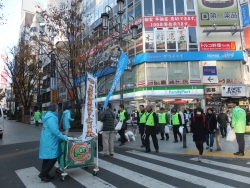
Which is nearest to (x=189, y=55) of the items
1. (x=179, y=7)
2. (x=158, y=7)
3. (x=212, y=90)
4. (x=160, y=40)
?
(x=160, y=40)

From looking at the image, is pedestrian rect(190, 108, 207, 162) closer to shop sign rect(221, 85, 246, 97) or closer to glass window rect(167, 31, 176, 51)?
shop sign rect(221, 85, 246, 97)

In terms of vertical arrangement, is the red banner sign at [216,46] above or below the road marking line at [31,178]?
above

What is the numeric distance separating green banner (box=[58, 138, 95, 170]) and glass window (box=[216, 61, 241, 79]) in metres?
24.3

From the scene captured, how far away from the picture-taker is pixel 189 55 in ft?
85.4

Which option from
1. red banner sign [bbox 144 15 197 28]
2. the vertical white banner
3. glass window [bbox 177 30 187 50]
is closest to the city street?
the vertical white banner

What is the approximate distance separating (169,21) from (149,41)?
3.49 metres

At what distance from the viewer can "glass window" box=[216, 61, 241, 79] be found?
26.3 m

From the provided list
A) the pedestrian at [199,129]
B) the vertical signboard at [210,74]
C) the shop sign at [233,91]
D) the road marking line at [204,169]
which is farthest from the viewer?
the vertical signboard at [210,74]

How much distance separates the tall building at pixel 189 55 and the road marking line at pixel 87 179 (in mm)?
20108

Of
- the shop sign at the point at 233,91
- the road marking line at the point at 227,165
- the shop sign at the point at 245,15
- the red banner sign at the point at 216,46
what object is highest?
the shop sign at the point at 245,15

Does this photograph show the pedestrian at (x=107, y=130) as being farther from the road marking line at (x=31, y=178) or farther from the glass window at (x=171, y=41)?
the glass window at (x=171, y=41)

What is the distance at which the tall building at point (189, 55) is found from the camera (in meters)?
25.8

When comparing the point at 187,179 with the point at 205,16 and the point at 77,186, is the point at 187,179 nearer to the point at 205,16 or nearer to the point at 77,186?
the point at 77,186

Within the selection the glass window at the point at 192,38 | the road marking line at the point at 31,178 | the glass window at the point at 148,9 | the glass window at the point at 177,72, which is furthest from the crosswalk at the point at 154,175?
the glass window at the point at 148,9
